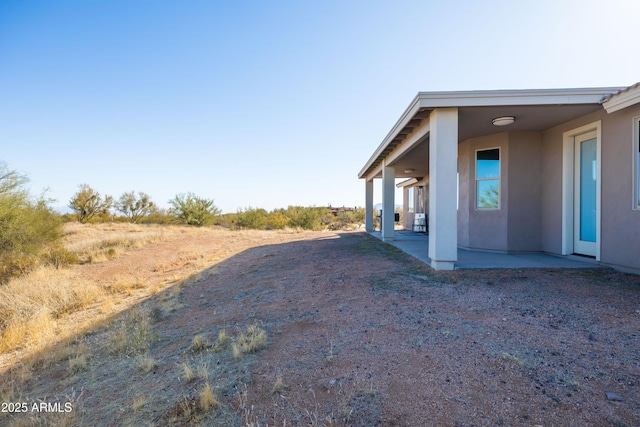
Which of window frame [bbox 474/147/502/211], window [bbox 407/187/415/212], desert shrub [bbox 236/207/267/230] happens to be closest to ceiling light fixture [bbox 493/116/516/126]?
window frame [bbox 474/147/502/211]

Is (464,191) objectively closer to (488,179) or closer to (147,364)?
(488,179)

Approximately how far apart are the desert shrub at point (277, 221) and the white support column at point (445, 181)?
20.0m

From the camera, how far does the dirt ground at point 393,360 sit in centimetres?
197

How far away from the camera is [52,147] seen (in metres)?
16.4

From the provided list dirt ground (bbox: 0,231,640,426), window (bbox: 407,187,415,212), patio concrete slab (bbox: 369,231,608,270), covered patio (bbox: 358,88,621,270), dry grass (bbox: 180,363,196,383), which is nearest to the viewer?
dirt ground (bbox: 0,231,640,426)

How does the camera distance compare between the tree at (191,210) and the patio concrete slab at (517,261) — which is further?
the tree at (191,210)

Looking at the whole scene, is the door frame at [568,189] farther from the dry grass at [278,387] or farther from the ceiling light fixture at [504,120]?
the dry grass at [278,387]

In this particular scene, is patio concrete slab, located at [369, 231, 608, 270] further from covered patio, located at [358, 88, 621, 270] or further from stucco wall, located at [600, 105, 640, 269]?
stucco wall, located at [600, 105, 640, 269]

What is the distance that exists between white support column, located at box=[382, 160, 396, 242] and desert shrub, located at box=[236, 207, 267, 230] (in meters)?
16.6

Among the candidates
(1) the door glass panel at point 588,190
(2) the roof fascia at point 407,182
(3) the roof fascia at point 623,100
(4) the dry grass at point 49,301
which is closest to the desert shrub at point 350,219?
(2) the roof fascia at point 407,182

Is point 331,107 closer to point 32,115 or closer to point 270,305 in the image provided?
point 270,305

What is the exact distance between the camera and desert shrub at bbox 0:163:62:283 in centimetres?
855

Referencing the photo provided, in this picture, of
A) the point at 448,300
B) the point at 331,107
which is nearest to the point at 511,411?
the point at 448,300

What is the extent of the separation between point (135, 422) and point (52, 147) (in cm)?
2031
